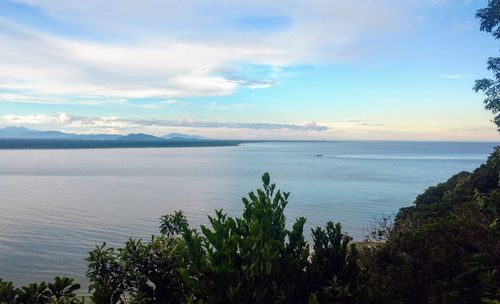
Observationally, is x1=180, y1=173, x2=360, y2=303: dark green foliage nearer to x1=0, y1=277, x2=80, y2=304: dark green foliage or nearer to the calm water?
x1=0, y1=277, x2=80, y2=304: dark green foliage

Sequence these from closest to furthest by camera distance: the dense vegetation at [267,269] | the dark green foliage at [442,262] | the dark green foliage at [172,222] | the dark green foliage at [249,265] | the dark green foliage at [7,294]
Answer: the dark green foliage at [249,265], the dense vegetation at [267,269], the dark green foliage at [7,294], the dark green foliage at [442,262], the dark green foliage at [172,222]

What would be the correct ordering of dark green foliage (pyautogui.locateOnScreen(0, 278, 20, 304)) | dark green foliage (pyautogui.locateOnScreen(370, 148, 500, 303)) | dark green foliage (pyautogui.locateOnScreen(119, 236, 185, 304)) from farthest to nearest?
1. dark green foliage (pyautogui.locateOnScreen(370, 148, 500, 303))
2. dark green foliage (pyautogui.locateOnScreen(119, 236, 185, 304))
3. dark green foliage (pyautogui.locateOnScreen(0, 278, 20, 304))

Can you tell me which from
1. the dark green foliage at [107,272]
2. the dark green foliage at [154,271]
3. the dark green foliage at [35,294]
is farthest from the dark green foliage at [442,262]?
the dark green foliage at [35,294]

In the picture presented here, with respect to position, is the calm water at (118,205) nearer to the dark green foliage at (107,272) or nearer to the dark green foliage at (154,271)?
the dark green foliage at (107,272)

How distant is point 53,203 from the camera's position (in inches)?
2362

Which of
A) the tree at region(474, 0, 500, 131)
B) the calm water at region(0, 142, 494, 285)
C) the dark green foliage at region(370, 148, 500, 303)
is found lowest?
the calm water at region(0, 142, 494, 285)

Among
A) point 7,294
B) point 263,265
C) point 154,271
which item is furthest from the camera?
point 154,271

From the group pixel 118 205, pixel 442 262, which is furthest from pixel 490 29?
pixel 118 205

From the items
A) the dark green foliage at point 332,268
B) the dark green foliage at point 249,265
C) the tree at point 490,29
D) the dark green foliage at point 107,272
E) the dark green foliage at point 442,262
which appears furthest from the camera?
the tree at point 490,29

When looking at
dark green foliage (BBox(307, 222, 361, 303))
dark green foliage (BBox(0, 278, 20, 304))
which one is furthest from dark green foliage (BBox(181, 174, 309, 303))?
dark green foliage (BBox(0, 278, 20, 304))

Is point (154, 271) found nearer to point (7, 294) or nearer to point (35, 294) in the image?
point (35, 294)

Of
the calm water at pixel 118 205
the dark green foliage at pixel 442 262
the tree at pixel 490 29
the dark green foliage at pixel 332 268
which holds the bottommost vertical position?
the calm water at pixel 118 205

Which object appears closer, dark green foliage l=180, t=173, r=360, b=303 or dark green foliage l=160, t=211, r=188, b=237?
dark green foliage l=180, t=173, r=360, b=303

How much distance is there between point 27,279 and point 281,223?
24.4 meters
